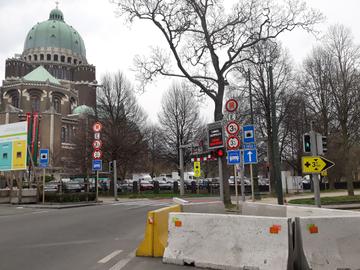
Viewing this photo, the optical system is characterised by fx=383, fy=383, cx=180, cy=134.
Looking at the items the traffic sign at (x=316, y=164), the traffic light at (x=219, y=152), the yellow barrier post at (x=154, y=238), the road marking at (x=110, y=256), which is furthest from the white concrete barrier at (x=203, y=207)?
the traffic sign at (x=316, y=164)

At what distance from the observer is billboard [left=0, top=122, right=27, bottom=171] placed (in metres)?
25.6

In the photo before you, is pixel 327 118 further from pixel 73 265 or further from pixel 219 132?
pixel 73 265

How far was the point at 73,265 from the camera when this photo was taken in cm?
668

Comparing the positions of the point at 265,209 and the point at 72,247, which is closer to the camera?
the point at 72,247

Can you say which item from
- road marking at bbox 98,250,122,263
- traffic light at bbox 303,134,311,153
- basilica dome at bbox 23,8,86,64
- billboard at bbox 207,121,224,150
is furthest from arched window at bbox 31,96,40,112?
road marking at bbox 98,250,122,263

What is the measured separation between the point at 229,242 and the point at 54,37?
4104 inches

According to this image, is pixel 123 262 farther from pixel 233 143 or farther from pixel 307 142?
pixel 307 142

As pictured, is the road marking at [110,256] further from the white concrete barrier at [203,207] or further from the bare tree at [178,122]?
the bare tree at [178,122]

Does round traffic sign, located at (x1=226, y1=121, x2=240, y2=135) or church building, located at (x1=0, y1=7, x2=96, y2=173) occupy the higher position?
church building, located at (x1=0, y1=7, x2=96, y2=173)

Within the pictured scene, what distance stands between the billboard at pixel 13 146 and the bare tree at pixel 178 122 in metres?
23.8

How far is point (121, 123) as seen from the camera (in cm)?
4334

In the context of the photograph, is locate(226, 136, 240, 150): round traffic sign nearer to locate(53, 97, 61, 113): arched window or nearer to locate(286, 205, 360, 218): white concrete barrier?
locate(286, 205, 360, 218): white concrete barrier

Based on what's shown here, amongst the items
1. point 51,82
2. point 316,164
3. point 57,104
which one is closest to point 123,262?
point 316,164

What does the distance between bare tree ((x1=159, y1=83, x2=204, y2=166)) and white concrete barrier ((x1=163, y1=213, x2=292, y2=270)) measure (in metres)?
40.3
